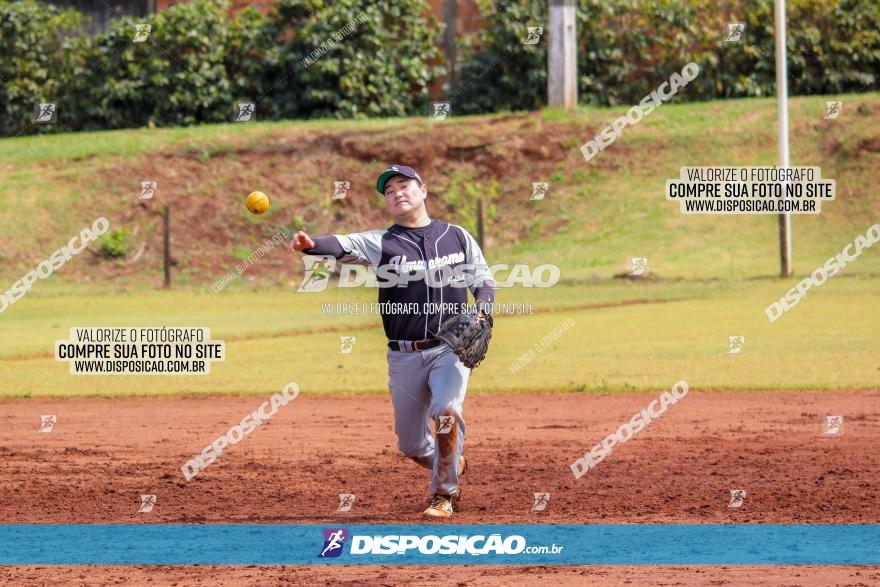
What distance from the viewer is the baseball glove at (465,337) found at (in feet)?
27.2

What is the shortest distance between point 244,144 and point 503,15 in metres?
6.26

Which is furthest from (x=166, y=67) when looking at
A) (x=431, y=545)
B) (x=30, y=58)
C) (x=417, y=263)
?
(x=431, y=545)

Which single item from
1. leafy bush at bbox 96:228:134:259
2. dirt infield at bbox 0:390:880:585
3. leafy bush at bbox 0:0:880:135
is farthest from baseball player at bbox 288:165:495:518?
leafy bush at bbox 0:0:880:135

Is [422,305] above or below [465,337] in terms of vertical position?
above

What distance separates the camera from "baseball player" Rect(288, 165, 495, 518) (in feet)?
27.5

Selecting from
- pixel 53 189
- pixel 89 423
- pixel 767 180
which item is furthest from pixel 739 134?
pixel 89 423

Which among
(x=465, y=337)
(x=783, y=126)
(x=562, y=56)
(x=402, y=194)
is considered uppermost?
(x=562, y=56)

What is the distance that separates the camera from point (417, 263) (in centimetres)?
842

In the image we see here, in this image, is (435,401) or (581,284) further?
(581,284)

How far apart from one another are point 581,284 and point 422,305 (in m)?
15.6

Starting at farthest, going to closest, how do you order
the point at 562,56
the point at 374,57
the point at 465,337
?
1. the point at 374,57
2. the point at 562,56
3. the point at 465,337

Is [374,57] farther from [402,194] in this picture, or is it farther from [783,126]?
[402,194]

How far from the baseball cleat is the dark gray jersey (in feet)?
3.32

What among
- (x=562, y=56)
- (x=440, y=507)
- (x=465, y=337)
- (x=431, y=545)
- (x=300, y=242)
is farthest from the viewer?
(x=562, y=56)
